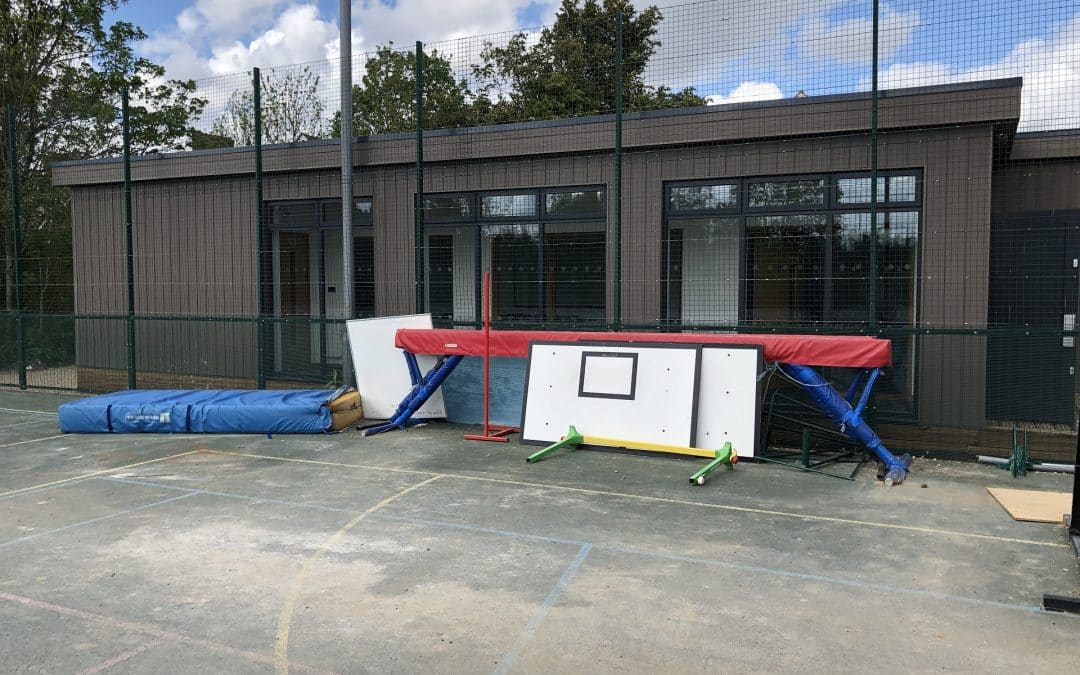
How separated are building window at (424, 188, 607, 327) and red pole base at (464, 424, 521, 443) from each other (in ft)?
4.93

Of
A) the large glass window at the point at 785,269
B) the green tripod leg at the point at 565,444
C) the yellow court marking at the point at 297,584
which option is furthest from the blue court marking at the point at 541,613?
the large glass window at the point at 785,269

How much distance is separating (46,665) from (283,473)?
3.93 meters

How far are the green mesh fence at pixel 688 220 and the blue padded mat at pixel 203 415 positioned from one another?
176 centimetres


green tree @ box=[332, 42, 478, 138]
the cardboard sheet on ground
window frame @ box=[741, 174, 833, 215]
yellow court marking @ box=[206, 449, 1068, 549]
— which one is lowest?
yellow court marking @ box=[206, 449, 1068, 549]

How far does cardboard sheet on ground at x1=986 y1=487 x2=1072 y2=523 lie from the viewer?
5.79 m

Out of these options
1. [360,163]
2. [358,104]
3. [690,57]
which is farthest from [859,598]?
[358,104]

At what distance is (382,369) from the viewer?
1012 centimetres

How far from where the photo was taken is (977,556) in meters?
5.04

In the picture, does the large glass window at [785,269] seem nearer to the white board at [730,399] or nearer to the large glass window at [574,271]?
the white board at [730,399]

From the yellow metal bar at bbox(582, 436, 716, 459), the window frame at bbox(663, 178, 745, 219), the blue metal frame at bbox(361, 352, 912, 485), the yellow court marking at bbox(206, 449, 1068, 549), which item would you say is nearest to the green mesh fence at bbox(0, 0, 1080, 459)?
the window frame at bbox(663, 178, 745, 219)

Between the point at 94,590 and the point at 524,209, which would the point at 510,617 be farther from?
the point at 524,209

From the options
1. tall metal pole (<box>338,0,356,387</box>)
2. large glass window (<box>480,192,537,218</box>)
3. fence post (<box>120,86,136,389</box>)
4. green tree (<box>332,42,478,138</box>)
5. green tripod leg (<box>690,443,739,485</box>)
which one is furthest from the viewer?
green tree (<box>332,42,478,138</box>)

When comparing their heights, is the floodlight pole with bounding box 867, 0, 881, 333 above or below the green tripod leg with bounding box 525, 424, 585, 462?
above

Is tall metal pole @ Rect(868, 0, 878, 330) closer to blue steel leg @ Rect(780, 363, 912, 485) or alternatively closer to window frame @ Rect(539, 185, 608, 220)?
blue steel leg @ Rect(780, 363, 912, 485)
